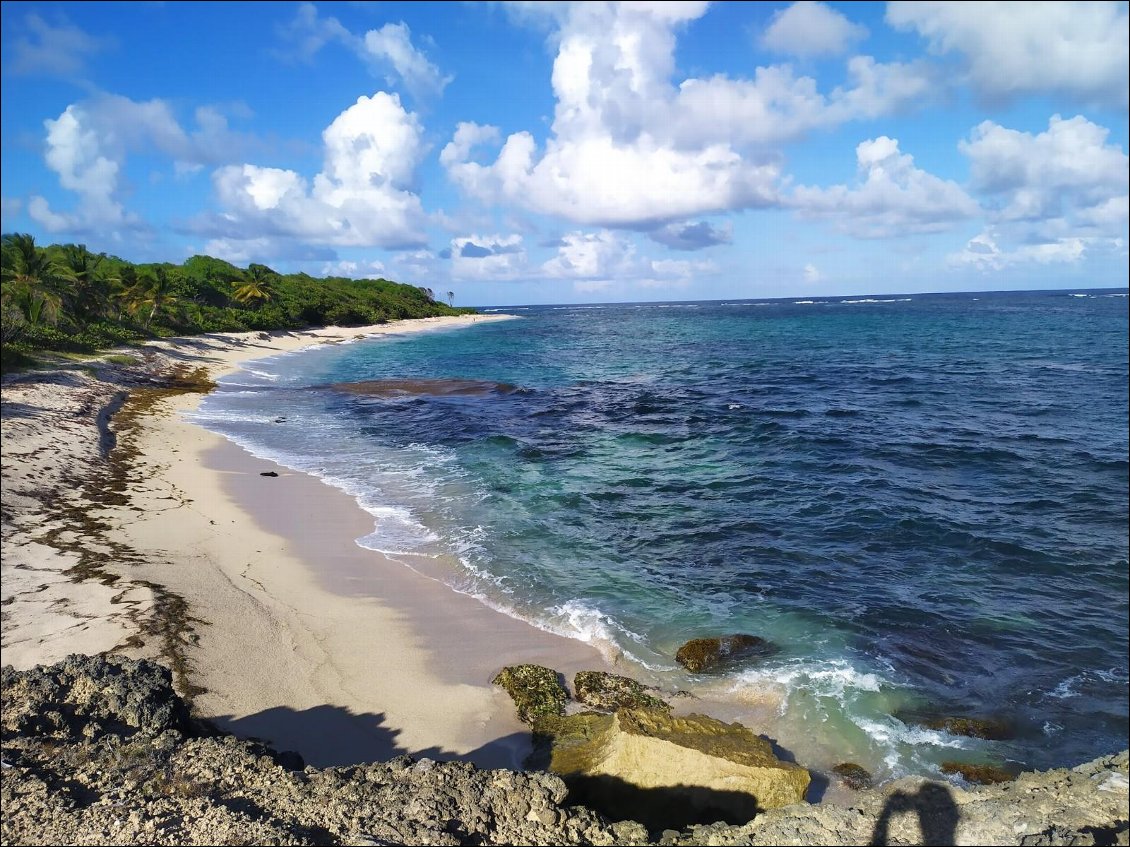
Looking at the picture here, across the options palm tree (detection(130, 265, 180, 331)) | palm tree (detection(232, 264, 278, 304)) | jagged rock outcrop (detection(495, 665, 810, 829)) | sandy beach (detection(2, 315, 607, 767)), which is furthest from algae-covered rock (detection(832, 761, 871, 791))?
palm tree (detection(232, 264, 278, 304))

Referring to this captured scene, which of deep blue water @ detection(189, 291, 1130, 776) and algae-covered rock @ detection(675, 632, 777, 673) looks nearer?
deep blue water @ detection(189, 291, 1130, 776)

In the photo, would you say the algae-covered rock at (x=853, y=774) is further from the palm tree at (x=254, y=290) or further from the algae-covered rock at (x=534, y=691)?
the palm tree at (x=254, y=290)

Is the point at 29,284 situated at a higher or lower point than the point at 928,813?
higher

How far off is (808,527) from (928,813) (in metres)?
10.3

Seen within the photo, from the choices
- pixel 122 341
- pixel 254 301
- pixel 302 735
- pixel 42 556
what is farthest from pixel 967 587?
pixel 254 301

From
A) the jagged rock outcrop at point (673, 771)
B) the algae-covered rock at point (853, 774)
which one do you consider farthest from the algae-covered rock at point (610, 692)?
the algae-covered rock at point (853, 774)

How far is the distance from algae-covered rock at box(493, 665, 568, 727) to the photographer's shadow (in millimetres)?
3913

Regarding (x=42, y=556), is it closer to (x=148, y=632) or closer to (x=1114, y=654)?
(x=148, y=632)

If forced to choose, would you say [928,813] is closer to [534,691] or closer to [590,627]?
[534,691]

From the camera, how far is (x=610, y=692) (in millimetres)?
8391

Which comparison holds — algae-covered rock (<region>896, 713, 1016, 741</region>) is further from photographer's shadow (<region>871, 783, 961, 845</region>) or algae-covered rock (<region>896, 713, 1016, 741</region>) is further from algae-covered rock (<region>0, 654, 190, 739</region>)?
algae-covered rock (<region>0, 654, 190, 739</region>)

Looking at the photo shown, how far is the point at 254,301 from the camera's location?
7162 centimetres

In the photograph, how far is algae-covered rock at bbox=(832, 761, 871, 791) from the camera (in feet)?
22.7

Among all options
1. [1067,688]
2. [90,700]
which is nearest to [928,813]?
[1067,688]
